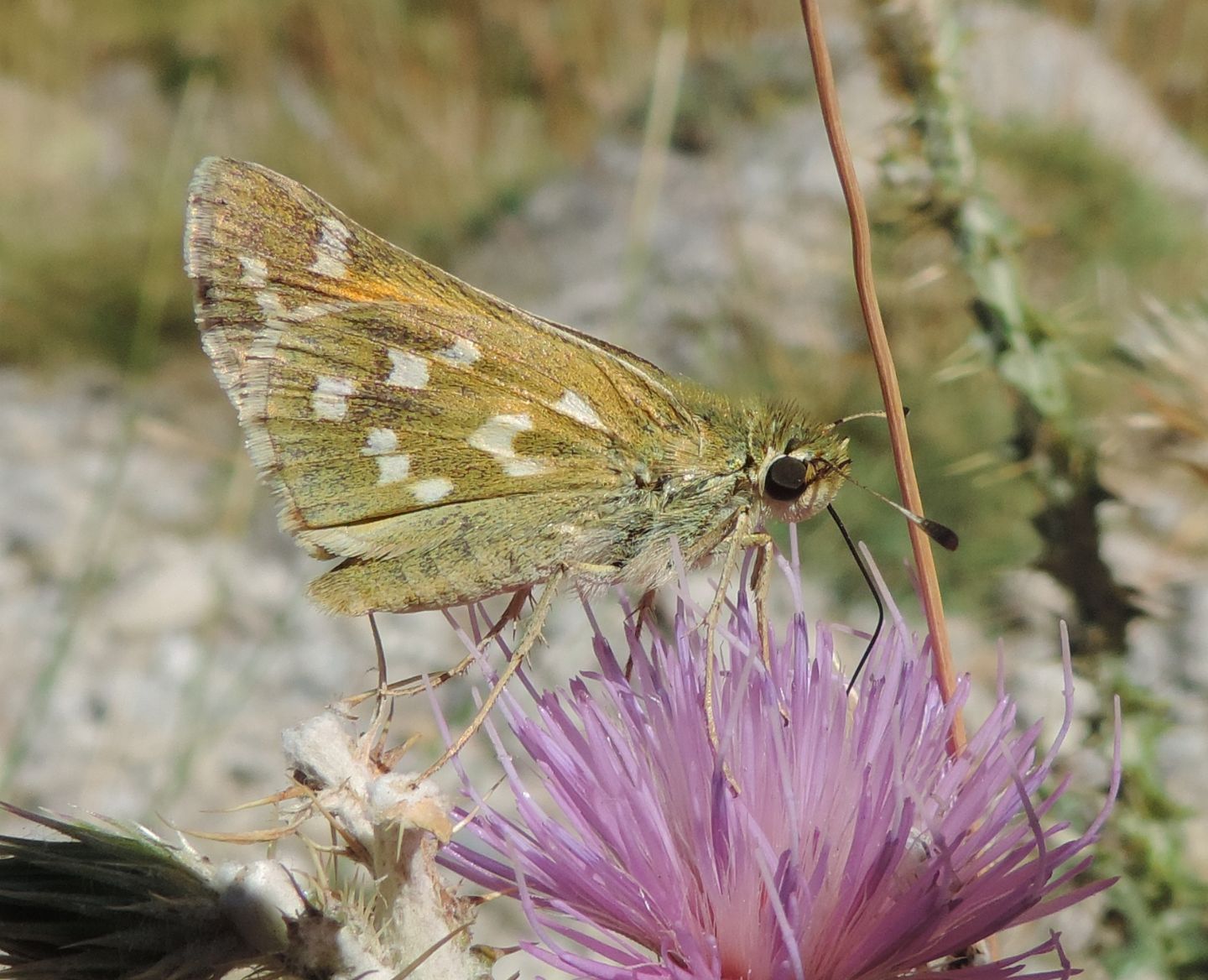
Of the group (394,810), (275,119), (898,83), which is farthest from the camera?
(275,119)

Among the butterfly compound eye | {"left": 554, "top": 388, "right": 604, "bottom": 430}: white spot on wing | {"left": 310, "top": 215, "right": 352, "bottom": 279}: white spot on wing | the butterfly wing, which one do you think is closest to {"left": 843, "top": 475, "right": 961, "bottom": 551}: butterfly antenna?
the butterfly compound eye

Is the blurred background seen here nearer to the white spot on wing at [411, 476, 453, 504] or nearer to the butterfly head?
the butterfly head

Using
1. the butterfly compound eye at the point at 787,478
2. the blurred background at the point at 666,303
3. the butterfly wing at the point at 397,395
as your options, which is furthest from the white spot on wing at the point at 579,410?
the blurred background at the point at 666,303

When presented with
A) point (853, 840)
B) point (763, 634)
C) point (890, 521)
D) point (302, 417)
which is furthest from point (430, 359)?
point (890, 521)

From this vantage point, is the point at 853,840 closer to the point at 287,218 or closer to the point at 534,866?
the point at 534,866

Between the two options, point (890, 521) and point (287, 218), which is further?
point (890, 521)

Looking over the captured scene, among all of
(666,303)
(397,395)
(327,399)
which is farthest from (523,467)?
(666,303)
